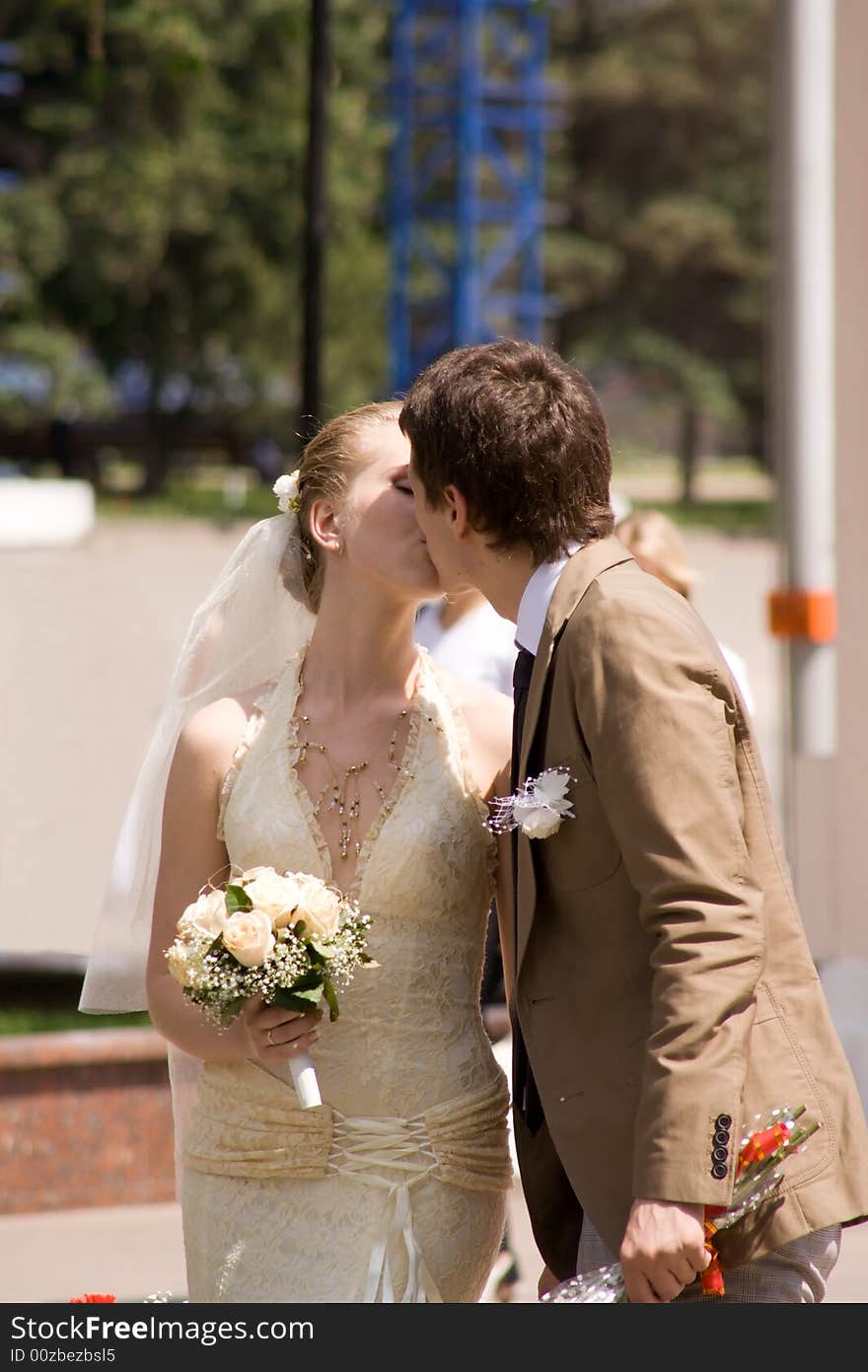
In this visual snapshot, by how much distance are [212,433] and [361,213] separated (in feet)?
27.9

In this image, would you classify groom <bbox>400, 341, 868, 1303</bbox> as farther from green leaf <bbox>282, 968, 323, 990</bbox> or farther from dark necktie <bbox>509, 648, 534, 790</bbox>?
green leaf <bbox>282, 968, 323, 990</bbox>

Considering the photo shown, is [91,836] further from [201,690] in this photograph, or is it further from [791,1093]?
[791,1093]

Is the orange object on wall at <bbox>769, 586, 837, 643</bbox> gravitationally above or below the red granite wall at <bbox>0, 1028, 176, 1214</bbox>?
above

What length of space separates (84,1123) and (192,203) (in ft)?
111

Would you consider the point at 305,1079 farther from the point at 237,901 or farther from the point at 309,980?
the point at 237,901

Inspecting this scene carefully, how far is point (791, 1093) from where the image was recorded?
87.6 inches

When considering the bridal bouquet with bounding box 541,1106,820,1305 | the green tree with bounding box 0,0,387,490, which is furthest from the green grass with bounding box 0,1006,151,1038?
the green tree with bounding box 0,0,387,490

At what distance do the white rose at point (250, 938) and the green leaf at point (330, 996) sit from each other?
12 cm

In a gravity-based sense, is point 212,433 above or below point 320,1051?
below

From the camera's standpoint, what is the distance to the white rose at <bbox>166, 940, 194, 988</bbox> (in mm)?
2373

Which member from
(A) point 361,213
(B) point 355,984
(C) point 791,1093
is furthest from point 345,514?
(A) point 361,213

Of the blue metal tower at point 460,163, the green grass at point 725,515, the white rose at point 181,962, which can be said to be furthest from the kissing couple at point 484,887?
the green grass at point 725,515

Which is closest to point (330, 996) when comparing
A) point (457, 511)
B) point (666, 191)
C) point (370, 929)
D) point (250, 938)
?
point (250, 938)

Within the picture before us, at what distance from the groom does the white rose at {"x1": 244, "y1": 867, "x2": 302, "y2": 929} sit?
1.00ft
